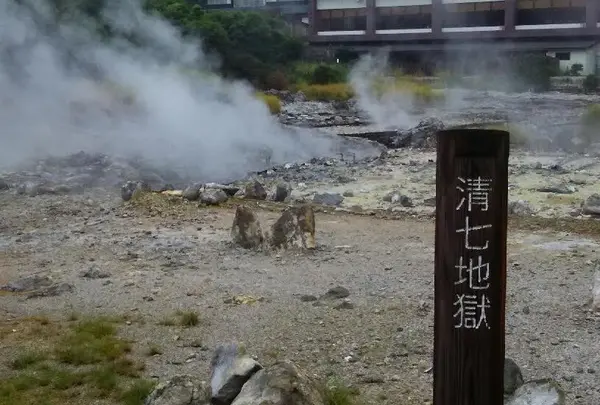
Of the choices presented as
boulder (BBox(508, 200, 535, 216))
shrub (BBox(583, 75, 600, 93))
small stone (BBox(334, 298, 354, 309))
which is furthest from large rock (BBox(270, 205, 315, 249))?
shrub (BBox(583, 75, 600, 93))

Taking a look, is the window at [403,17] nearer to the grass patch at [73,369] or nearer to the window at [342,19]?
the window at [342,19]

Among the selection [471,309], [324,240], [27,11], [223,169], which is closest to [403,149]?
[223,169]

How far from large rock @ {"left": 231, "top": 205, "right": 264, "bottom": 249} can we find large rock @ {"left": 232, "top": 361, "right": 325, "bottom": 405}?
4.01 metres

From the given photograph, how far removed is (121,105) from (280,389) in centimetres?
1551

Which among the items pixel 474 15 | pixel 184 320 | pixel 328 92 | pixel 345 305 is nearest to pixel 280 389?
pixel 184 320

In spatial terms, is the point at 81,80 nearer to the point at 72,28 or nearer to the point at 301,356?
the point at 72,28

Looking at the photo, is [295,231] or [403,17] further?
[403,17]

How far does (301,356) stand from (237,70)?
21.5 m

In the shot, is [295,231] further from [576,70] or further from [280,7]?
[280,7]

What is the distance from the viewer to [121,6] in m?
17.6

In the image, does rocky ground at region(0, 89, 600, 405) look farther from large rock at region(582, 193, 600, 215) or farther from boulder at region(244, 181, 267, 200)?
boulder at region(244, 181, 267, 200)

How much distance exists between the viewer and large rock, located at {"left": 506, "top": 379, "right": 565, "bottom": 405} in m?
3.40

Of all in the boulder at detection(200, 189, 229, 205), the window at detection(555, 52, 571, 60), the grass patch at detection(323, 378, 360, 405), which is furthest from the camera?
the window at detection(555, 52, 571, 60)

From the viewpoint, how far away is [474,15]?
2742cm
